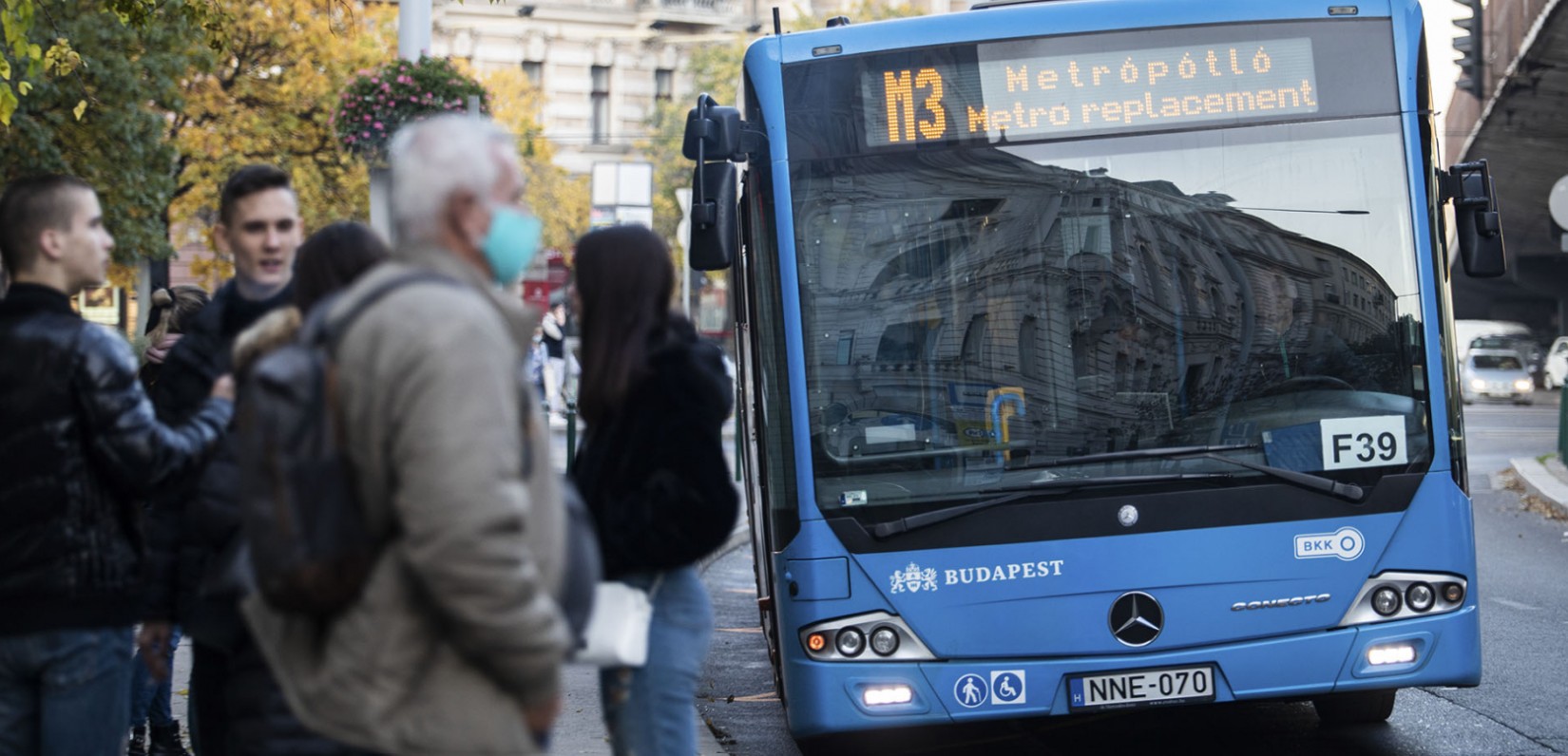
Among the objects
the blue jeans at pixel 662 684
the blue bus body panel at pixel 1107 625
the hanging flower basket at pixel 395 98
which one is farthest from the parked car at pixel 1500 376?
the blue jeans at pixel 662 684

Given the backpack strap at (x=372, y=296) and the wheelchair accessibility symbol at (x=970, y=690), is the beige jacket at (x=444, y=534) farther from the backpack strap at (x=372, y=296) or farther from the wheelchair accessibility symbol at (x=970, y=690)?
the wheelchair accessibility symbol at (x=970, y=690)

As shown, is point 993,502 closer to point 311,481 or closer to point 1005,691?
point 1005,691

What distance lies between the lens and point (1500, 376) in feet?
147

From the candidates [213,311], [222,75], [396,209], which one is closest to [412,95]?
[213,311]

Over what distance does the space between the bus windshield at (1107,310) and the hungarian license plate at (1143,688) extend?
0.64m

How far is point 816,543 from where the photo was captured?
6.25m

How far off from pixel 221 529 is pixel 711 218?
103 inches

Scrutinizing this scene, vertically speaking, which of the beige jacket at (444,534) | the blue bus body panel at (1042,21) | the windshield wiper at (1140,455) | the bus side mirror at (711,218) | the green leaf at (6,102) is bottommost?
the beige jacket at (444,534)

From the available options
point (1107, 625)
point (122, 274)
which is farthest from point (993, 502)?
point (122, 274)

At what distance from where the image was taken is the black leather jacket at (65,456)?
3951mm

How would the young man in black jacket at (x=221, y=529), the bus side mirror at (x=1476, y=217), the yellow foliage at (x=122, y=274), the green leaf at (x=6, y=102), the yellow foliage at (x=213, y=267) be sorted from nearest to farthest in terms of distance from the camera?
the young man in black jacket at (x=221, y=529)
the bus side mirror at (x=1476, y=217)
the green leaf at (x=6, y=102)
the yellow foliage at (x=122, y=274)
the yellow foliage at (x=213, y=267)

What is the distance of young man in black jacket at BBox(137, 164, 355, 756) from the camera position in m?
3.62

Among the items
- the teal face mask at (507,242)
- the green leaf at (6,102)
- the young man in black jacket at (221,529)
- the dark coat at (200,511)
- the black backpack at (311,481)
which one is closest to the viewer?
the black backpack at (311,481)

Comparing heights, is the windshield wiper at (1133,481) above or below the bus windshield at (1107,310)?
below
